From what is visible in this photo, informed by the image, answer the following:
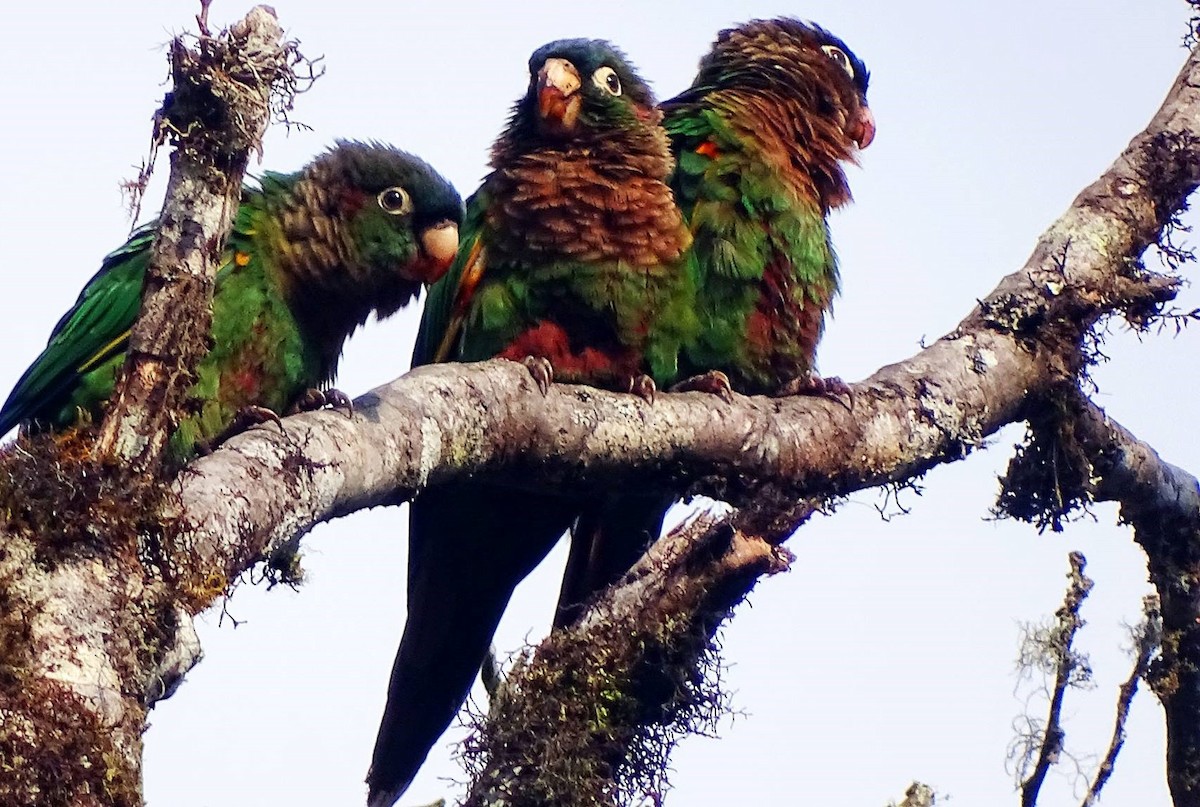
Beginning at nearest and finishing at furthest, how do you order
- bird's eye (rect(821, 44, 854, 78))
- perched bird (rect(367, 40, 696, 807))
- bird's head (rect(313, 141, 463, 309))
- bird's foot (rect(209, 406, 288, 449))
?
bird's foot (rect(209, 406, 288, 449))
bird's head (rect(313, 141, 463, 309))
perched bird (rect(367, 40, 696, 807))
bird's eye (rect(821, 44, 854, 78))

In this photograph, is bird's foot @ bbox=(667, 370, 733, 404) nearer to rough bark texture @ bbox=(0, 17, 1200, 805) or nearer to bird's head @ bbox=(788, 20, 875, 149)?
rough bark texture @ bbox=(0, 17, 1200, 805)

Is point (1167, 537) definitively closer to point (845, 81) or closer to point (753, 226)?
point (753, 226)

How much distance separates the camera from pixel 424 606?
16.8 ft

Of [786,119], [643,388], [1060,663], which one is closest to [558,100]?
[786,119]

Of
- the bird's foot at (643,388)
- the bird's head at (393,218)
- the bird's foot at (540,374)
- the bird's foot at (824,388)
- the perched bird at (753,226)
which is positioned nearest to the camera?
the bird's foot at (540,374)

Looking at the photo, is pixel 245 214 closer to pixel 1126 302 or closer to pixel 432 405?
pixel 432 405

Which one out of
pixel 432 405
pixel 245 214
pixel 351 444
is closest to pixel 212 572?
pixel 351 444

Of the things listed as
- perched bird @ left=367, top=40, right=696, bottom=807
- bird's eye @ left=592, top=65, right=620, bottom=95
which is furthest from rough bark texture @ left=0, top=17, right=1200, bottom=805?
bird's eye @ left=592, top=65, right=620, bottom=95

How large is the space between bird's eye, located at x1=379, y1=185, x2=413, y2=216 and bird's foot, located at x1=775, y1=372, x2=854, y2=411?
4.67 ft

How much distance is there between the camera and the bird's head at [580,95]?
507 cm

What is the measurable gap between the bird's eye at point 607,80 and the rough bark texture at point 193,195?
2630mm

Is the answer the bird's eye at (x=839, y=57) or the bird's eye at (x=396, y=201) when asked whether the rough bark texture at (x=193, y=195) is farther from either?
the bird's eye at (x=839, y=57)

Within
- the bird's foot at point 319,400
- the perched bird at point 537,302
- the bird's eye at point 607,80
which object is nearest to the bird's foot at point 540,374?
the bird's foot at point 319,400

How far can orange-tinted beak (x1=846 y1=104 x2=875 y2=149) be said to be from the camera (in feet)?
18.6
